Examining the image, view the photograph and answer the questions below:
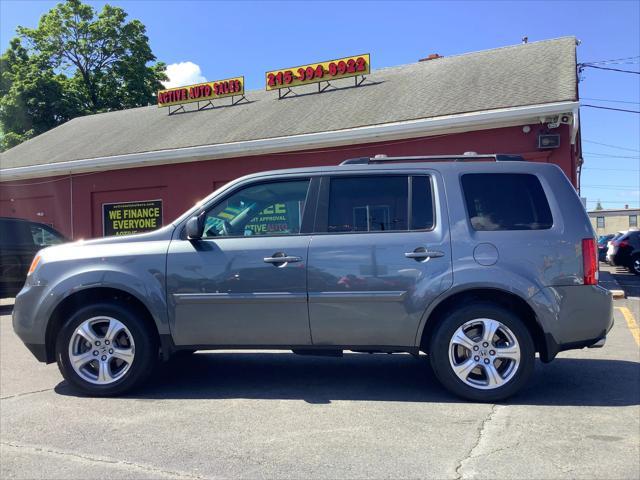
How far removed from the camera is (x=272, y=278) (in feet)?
15.4

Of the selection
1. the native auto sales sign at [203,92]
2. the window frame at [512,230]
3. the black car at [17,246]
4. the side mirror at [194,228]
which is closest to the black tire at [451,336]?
the window frame at [512,230]

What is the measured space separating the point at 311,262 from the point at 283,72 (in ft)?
43.2

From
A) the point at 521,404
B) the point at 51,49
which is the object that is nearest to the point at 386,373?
the point at 521,404

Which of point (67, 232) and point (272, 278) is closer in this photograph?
point (272, 278)

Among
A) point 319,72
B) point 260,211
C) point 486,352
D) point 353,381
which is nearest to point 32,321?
point 260,211

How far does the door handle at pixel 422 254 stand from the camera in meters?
4.54

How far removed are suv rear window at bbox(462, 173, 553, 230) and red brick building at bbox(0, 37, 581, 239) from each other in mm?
6793

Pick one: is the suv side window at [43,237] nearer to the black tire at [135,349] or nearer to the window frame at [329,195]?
the black tire at [135,349]

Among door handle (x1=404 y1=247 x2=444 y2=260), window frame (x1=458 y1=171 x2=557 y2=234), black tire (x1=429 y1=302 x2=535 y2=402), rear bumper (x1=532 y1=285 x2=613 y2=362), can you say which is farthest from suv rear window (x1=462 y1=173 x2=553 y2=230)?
black tire (x1=429 y1=302 x2=535 y2=402)

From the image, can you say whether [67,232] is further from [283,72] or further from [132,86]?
[132,86]

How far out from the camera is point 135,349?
4.82m

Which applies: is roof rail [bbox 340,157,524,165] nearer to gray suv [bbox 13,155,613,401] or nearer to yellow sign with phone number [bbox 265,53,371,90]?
gray suv [bbox 13,155,613,401]

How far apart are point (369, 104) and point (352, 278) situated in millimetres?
10360

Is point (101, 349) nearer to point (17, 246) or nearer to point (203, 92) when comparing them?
point (17, 246)
